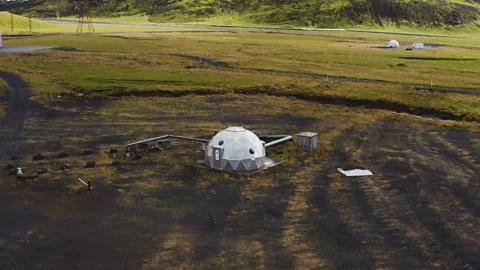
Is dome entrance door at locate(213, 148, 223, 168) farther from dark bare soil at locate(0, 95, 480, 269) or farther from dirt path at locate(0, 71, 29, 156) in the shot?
dirt path at locate(0, 71, 29, 156)

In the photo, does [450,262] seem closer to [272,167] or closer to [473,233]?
[473,233]

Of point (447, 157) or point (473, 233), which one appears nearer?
point (473, 233)

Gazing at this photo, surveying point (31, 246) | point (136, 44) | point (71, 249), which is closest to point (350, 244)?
point (71, 249)

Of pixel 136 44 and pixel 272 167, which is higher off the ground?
pixel 136 44

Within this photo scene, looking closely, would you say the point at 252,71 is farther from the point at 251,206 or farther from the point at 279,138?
the point at 251,206

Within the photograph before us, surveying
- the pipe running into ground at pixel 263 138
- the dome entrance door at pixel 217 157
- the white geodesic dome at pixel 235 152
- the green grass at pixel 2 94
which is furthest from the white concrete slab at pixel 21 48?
the dome entrance door at pixel 217 157

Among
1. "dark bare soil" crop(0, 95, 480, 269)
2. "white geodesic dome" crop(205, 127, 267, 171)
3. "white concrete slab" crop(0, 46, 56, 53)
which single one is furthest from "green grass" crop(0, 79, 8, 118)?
"white concrete slab" crop(0, 46, 56, 53)

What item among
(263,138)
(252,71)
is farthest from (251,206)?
(252,71)
